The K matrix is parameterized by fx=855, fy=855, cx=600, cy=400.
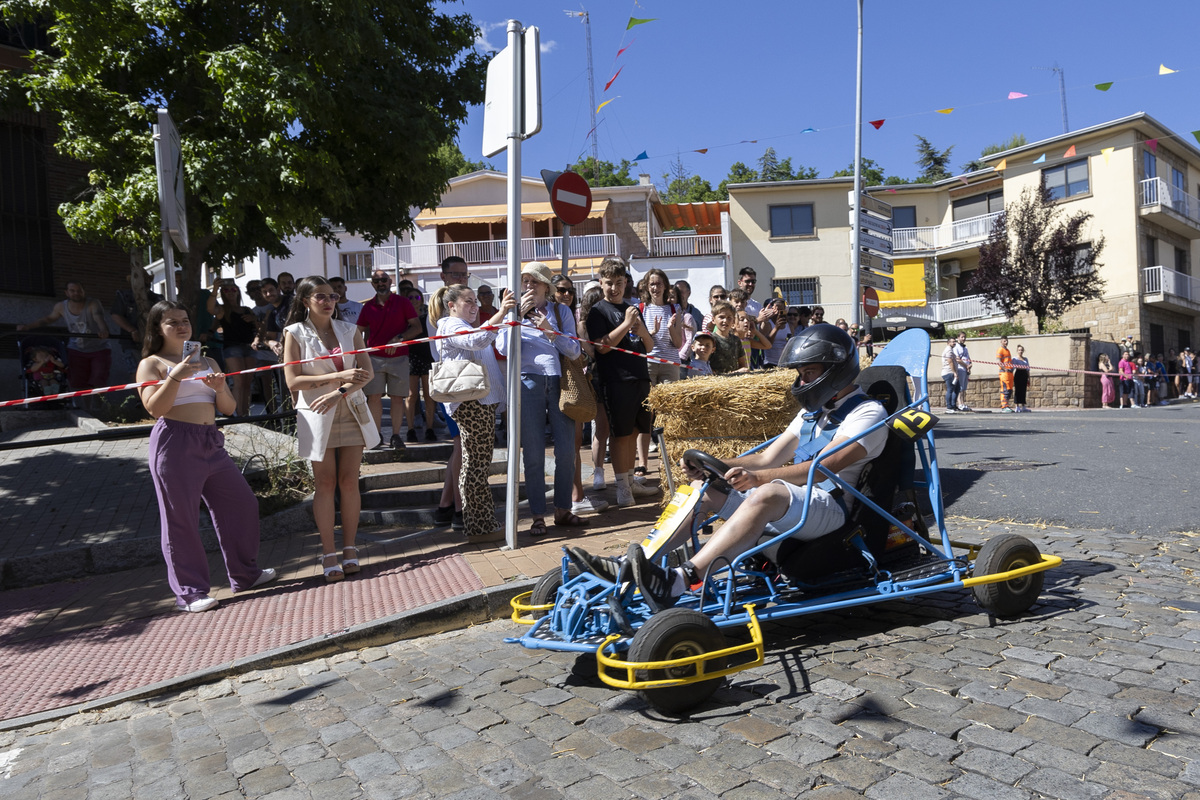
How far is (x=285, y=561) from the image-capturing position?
638 cm

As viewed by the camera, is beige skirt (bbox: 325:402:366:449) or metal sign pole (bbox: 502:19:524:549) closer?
beige skirt (bbox: 325:402:366:449)

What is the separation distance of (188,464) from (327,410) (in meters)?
0.90

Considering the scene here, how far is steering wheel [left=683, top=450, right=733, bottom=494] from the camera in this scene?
386 centimetres

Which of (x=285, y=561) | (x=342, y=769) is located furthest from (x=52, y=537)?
(x=342, y=769)

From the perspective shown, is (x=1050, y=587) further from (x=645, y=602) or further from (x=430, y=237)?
(x=430, y=237)

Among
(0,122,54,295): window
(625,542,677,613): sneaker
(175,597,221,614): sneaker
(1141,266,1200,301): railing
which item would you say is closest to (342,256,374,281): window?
(0,122,54,295): window

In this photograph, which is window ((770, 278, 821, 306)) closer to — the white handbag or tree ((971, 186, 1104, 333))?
tree ((971, 186, 1104, 333))

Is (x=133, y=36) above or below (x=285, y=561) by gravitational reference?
above

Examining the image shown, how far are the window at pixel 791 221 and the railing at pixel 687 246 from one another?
2.84 metres

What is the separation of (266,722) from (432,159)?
A: 10935mm

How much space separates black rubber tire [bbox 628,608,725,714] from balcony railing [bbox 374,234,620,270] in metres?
33.3

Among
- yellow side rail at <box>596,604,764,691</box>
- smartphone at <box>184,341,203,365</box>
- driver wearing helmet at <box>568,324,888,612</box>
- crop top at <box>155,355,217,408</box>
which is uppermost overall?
smartphone at <box>184,341,203,365</box>

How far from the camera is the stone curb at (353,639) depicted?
4012 mm

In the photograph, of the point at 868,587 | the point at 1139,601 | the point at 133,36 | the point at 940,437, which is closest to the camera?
the point at 868,587
